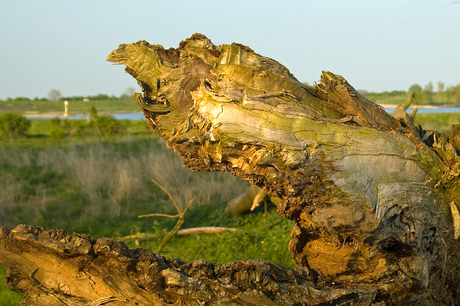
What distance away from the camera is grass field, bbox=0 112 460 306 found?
20.2ft

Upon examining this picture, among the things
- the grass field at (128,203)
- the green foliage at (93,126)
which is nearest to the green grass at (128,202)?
the grass field at (128,203)

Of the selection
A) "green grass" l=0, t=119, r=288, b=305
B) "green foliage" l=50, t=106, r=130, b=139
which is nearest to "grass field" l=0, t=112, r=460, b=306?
"green grass" l=0, t=119, r=288, b=305

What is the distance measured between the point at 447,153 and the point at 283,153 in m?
1.20

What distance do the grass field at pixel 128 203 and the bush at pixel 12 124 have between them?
6.82 m

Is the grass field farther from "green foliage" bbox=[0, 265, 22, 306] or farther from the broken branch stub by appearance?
the broken branch stub

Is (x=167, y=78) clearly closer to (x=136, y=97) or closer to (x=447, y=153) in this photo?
(x=136, y=97)

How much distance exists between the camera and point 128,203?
8.79 meters

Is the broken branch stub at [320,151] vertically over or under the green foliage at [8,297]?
over

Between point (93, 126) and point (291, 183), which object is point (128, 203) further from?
point (93, 126)

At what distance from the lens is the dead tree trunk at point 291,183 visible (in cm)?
235

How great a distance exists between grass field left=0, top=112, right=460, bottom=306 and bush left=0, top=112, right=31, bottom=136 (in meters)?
6.82

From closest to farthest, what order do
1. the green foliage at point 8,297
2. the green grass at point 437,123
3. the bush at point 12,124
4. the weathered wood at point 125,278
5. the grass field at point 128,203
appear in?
the weathered wood at point 125,278
the green foliage at point 8,297
the grass field at point 128,203
the green grass at point 437,123
the bush at point 12,124

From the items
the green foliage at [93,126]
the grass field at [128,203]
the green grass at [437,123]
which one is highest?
the green grass at [437,123]

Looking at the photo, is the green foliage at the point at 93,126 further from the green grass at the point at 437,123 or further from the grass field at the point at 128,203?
the green grass at the point at 437,123
